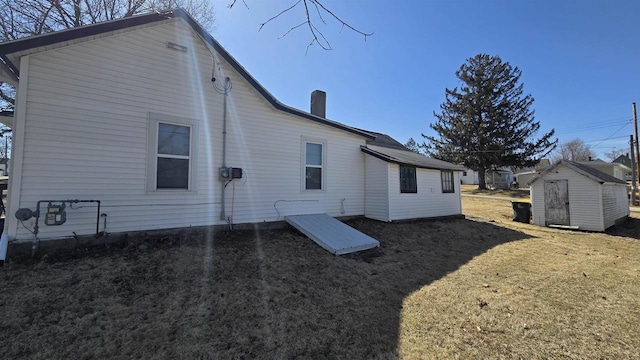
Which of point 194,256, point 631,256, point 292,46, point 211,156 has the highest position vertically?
point 292,46

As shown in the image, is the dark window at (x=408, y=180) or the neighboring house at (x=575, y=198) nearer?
the dark window at (x=408, y=180)

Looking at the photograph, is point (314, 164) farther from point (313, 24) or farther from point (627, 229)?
point (627, 229)

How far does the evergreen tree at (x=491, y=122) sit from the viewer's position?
26.8m

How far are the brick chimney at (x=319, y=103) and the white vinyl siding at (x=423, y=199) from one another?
3489 millimetres

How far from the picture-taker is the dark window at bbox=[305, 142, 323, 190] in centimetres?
866

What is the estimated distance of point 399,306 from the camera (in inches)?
158

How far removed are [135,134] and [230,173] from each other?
2.13m

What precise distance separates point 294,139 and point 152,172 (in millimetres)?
3878

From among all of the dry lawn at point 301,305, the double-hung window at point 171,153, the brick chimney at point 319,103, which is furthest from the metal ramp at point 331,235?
the brick chimney at point 319,103

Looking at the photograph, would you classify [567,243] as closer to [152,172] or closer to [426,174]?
[426,174]

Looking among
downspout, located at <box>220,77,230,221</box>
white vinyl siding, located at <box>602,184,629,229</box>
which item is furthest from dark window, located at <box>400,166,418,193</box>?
white vinyl siding, located at <box>602,184,629,229</box>

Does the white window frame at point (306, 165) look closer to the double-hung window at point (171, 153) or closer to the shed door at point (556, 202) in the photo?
the double-hung window at point (171, 153)

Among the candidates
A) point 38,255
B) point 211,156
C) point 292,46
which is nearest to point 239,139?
point 211,156

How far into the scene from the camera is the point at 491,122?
Result: 26953mm
